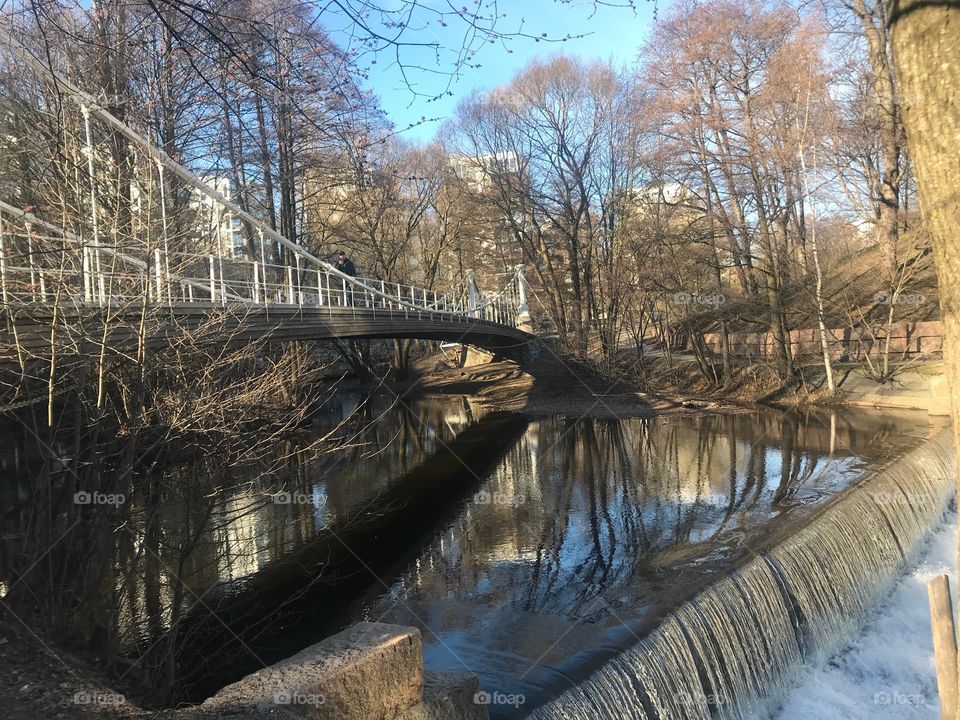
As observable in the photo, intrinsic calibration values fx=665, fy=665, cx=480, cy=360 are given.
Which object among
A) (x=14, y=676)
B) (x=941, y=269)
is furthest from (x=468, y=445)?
(x=941, y=269)

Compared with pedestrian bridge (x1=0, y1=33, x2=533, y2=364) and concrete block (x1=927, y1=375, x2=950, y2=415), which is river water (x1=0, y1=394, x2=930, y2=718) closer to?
concrete block (x1=927, y1=375, x2=950, y2=415)

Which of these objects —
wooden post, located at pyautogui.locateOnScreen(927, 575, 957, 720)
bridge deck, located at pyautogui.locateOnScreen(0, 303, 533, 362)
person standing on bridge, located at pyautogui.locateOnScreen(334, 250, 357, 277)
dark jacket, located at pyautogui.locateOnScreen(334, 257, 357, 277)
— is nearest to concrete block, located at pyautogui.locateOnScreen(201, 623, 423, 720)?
wooden post, located at pyautogui.locateOnScreen(927, 575, 957, 720)

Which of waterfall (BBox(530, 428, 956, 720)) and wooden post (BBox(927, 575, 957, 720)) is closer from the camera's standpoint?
wooden post (BBox(927, 575, 957, 720))

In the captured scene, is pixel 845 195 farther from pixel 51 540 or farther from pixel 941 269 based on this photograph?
pixel 51 540

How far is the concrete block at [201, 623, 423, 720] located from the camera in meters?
2.99

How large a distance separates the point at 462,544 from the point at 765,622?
4.03 m

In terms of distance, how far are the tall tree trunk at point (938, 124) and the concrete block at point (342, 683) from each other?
2.69 metres

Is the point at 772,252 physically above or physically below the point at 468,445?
above

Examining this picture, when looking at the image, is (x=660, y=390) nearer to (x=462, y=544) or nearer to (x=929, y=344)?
(x=929, y=344)

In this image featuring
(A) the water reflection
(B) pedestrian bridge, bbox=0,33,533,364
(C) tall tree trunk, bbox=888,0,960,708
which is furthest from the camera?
(A) the water reflection

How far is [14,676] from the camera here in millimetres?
3801

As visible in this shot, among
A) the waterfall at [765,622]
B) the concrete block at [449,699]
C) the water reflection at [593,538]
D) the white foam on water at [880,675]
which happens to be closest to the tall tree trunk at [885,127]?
the water reflection at [593,538]

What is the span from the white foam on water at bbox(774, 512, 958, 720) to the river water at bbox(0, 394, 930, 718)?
1.28 metres

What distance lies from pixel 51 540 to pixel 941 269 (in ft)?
18.9
